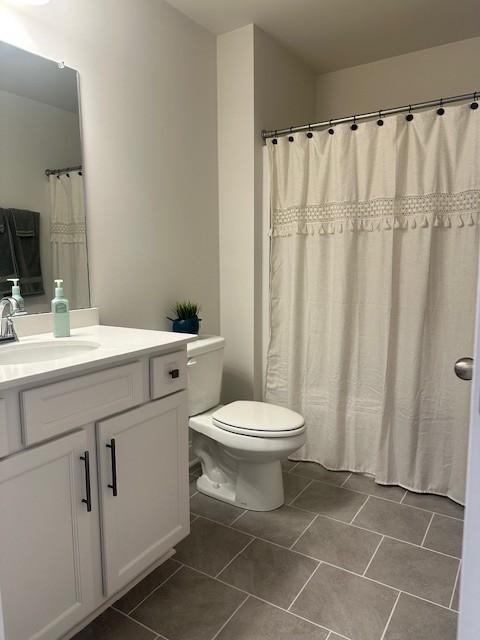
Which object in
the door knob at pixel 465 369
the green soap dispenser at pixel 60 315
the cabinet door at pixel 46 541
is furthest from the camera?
the green soap dispenser at pixel 60 315

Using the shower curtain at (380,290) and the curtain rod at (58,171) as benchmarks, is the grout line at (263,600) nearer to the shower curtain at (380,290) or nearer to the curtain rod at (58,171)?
the shower curtain at (380,290)

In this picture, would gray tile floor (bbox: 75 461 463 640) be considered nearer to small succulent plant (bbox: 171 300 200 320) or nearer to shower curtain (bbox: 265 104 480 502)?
shower curtain (bbox: 265 104 480 502)

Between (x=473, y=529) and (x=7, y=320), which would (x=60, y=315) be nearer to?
(x=7, y=320)

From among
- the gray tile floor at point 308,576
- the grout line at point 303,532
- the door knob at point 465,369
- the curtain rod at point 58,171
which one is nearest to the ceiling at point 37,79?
the curtain rod at point 58,171

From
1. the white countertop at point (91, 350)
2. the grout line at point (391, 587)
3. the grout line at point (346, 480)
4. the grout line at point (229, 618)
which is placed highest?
the white countertop at point (91, 350)

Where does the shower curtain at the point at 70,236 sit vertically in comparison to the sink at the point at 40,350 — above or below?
above

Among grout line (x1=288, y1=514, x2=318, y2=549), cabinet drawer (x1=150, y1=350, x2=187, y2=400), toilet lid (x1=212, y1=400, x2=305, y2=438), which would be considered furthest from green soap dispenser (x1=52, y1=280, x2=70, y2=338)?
grout line (x1=288, y1=514, x2=318, y2=549)

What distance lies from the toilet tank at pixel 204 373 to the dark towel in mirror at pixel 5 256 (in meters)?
0.78

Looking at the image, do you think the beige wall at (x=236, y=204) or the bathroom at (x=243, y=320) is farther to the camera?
the beige wall at (x=236, y=204)

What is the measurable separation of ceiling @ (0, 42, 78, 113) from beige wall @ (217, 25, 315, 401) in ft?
3.15

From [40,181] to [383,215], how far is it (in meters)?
1.49

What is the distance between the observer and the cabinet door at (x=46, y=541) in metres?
1.11

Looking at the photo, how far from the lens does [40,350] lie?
155 cm

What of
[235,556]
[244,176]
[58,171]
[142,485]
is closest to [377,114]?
[244,176]
